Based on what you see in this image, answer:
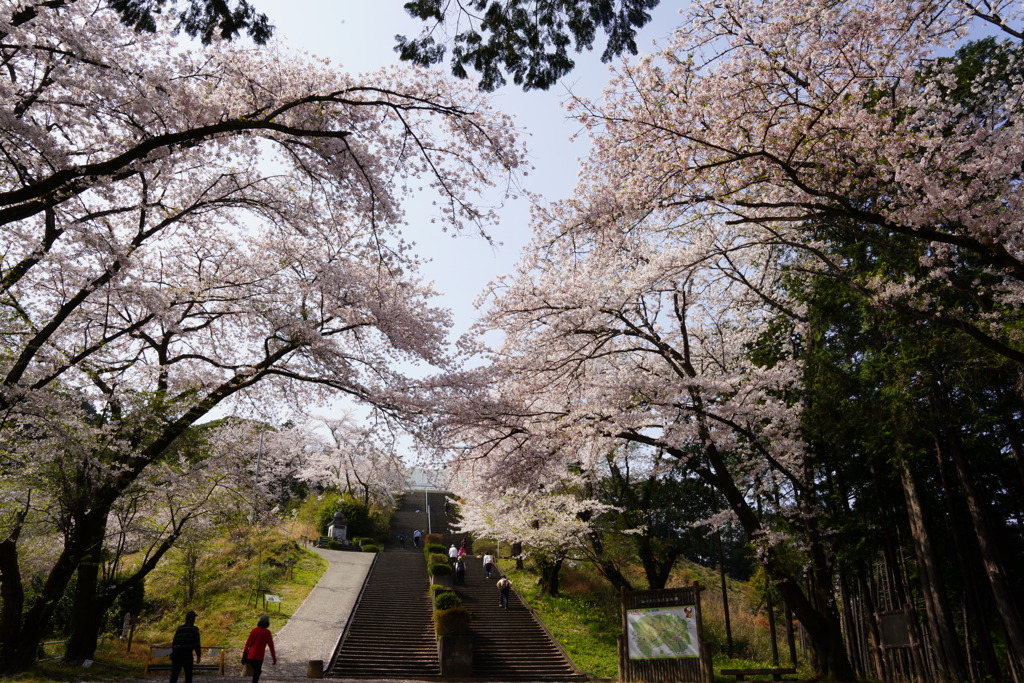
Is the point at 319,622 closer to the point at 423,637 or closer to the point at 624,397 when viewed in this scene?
the point at 423,637

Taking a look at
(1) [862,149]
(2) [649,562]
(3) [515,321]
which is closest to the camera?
(1) [862,149]

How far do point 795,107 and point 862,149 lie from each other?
0.81 meters

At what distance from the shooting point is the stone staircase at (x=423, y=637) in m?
16.3

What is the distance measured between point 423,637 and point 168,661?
7.31 meters

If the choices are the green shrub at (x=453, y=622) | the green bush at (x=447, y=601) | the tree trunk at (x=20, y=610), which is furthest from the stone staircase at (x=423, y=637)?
the tree trunk at (x=20, y=610)

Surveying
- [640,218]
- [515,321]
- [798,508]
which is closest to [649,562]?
[798,508]

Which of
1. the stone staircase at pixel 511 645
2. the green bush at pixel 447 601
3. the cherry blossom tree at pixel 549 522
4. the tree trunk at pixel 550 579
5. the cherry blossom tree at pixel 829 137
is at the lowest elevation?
the stone staircase at pixel 511 645

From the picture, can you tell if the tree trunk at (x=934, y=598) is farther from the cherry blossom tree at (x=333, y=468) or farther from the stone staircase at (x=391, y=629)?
the cherry blossom tree at (x=333, y=468)

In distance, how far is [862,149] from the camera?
256 inches

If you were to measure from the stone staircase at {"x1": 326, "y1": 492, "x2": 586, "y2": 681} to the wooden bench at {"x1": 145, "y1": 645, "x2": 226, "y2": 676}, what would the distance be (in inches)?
101

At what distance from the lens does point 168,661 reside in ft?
43.4

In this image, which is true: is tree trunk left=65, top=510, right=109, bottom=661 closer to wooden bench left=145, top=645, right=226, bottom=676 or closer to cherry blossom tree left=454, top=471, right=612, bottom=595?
wooden bench left=145, top=645, right=226, bottom=676

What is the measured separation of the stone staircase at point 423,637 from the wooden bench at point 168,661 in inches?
101

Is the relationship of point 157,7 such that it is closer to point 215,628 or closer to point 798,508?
point 798,508
